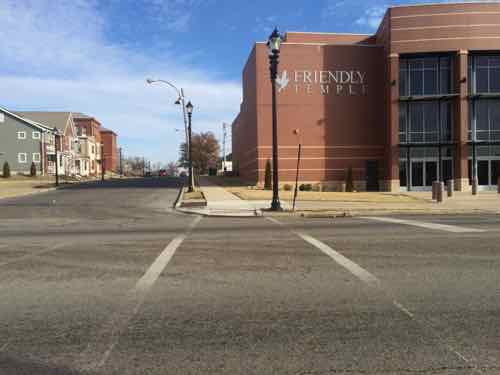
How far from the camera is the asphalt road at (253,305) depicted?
3482mm

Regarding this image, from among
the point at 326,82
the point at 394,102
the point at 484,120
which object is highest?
the point at 326,82

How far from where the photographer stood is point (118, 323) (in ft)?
14.1

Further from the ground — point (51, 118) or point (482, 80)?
point (51, 118)

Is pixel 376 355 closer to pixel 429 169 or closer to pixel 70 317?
pixel 70 317

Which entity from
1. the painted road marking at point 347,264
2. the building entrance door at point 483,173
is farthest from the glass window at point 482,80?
the painted road marking at point 347,264

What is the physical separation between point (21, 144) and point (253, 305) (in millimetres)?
64273

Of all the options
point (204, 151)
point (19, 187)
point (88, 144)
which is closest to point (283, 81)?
point (19, 187)

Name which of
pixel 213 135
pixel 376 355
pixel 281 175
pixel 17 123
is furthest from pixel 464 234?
pixel 213 135

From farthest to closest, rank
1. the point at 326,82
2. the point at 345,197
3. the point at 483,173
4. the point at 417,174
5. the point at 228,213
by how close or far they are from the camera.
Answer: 1. the point at 326,82
2. the point at 417,174
3. the point at 483,173
4. the point at 345,197
5. the point at 228,213

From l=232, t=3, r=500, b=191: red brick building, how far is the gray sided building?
38860 millimetres

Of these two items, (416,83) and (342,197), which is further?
(416,83)

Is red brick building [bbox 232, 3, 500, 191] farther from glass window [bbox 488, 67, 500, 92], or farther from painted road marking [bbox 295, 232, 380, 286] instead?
painted road marking [bbox 295, 232, 380, 286]

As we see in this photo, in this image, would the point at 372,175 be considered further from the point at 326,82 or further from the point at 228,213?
the point at 228,213

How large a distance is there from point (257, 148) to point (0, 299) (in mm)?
29773
